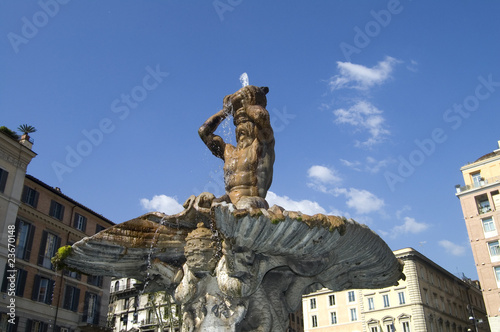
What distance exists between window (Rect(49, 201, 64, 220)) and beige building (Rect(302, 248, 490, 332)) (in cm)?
3703

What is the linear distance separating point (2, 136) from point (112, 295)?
32.5 m

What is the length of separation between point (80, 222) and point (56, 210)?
2876 mm

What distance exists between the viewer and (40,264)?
3319 cm

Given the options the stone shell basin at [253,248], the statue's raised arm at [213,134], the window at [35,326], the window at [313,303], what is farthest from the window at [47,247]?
the window at [313,303]

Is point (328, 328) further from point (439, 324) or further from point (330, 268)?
point (330, 268)

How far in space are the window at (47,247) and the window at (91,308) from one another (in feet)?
15.5

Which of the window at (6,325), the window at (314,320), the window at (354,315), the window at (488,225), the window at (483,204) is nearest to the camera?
the window at (6,325)

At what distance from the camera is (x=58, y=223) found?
35719 millimetres

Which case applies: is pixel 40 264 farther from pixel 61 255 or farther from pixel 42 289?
pixel 61 255

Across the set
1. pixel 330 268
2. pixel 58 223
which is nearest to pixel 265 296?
pixel 330 268

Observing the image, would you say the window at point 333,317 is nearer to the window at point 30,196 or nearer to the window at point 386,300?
the window at point 386,300

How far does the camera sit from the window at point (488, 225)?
160 ft

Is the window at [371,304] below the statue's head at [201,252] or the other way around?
the other way around

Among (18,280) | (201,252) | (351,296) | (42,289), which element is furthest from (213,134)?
(351,296)
